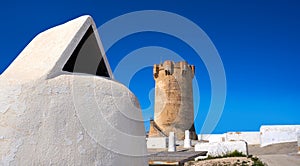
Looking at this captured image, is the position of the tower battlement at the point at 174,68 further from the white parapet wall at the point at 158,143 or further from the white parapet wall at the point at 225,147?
the white parapet wall at the point at 225,147

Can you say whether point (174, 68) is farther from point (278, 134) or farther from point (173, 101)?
point (278, 134)

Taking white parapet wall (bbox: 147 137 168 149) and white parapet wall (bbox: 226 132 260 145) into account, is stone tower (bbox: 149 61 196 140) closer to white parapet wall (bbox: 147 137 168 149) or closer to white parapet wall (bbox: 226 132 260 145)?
white parapet wall (bbox: 147 137 168 149)

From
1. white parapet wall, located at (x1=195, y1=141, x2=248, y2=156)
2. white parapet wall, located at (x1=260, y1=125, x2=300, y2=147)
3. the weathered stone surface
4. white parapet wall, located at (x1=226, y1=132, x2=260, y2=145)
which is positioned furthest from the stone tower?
the weathered stone surface

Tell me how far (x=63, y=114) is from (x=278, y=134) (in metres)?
17.7

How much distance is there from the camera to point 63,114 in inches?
133

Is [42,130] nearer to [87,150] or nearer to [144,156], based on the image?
[87,150]

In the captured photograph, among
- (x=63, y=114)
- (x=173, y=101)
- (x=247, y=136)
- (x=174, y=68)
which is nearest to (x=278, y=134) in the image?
(x=247, y=136)

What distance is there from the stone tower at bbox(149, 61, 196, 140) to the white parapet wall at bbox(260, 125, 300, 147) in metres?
12.7

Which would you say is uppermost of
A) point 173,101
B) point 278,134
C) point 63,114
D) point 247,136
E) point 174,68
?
point 174,68

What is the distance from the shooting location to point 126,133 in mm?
3895

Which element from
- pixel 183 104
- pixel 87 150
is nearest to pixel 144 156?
pixel 87 150

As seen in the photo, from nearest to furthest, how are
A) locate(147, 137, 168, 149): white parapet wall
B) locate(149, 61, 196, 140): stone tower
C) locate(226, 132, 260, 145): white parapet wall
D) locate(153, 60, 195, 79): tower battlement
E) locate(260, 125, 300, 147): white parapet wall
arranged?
locate(260, 125, 300, 147): white parapet wall
locate(226, 132, 260, 145): white parapet wall
locate(147, 137, 168, 149): white parapet wall
locate(149, 61, 196, 140): stone tower
locate(153, 60, 195, 79): tower battlement

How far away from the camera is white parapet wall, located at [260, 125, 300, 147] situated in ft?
58.2

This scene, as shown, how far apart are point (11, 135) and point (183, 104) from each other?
28579mm
